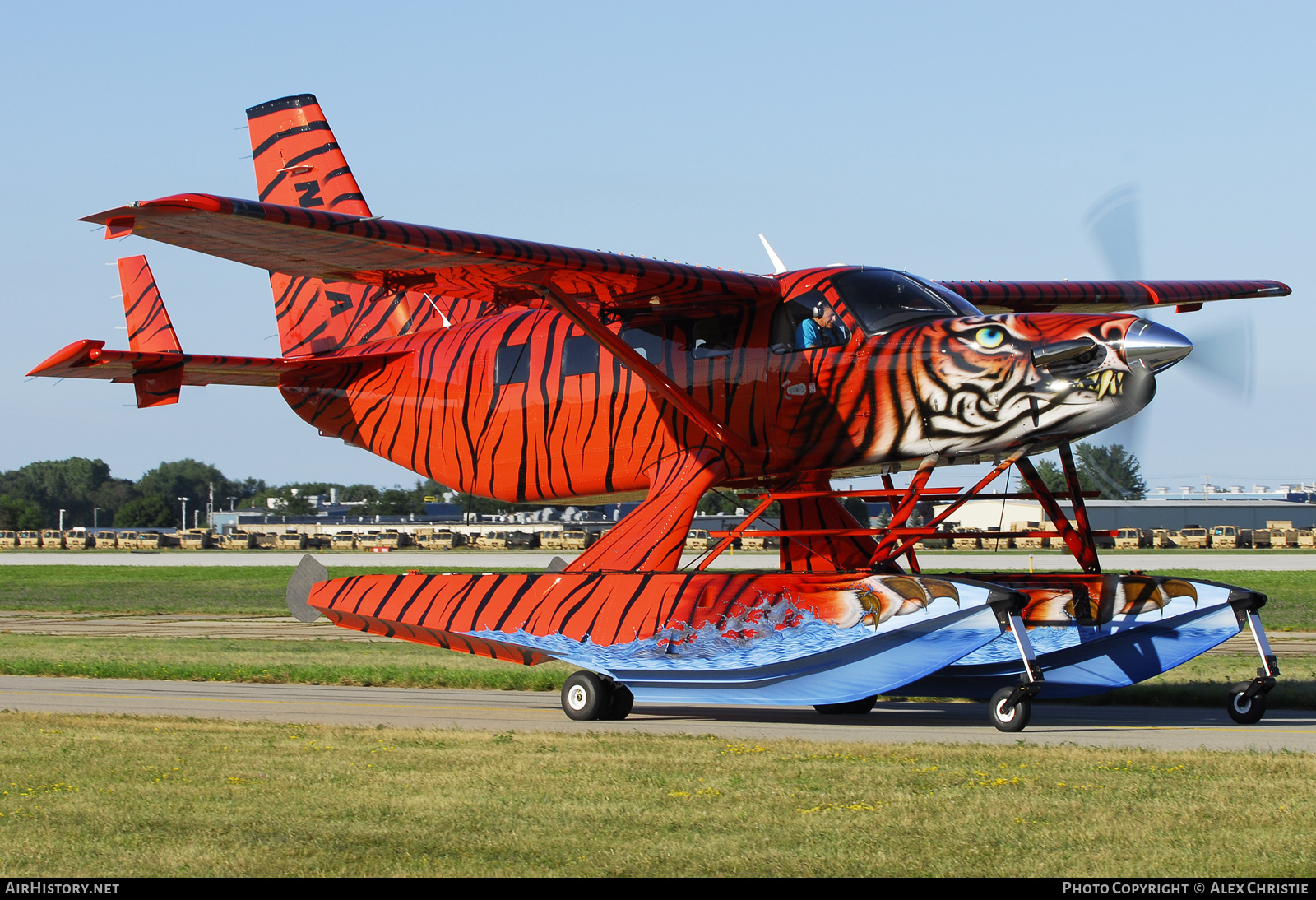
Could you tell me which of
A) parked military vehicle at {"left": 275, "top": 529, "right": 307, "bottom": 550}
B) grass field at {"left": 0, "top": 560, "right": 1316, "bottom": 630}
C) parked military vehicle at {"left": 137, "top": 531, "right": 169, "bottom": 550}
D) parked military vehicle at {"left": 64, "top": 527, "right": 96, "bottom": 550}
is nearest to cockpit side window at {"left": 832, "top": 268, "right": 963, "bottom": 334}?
grass field at {"left": 0, "top": 560, "right": 1316, "bottom": 630}

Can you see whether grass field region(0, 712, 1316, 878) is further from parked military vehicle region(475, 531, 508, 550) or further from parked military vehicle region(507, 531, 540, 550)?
parked military vehicle region(475, 531, 508, 550)

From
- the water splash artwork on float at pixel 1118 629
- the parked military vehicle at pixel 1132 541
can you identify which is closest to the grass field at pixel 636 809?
the water splash artwork on float at pixel 1118 629

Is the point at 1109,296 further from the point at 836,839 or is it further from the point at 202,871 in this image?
the point at 202,871

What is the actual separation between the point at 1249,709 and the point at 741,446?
17.1ft

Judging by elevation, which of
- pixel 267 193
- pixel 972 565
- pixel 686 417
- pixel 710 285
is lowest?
pixel 972 565

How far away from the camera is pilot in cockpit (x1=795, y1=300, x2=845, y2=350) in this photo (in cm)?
1259

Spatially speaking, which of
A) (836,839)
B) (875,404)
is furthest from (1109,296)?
(836,839)

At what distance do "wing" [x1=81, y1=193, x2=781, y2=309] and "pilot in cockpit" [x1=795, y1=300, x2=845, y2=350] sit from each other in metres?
0.49

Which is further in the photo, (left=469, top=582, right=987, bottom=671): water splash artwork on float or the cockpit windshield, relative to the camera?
the cockpit windshield

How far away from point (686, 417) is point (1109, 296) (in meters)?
6.32

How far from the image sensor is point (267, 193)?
62.4 feet

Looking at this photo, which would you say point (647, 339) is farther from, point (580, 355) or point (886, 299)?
point (886, 299)

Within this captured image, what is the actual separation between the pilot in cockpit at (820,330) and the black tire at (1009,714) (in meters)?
3.59

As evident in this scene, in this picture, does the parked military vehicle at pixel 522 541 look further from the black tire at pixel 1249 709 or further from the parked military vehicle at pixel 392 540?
the black tire at pixel 1249 709
